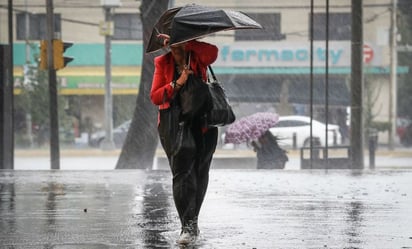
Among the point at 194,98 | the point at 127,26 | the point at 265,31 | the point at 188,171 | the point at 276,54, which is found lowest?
the point at 188,171

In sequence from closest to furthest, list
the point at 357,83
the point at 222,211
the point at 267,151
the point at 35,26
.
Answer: the point at 222,211 → the point at 357,83 → the point at 267,151 → the point at 35,26

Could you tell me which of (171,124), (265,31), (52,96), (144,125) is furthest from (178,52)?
(265,31)

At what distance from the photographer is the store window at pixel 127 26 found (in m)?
23.0

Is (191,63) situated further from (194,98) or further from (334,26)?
(334,26)

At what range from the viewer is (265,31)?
2489cm

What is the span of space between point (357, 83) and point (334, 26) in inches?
200

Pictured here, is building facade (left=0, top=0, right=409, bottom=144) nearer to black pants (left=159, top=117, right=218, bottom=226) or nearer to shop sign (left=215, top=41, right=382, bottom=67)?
shop sign (left=215, top=41, right=382, bottom=67)

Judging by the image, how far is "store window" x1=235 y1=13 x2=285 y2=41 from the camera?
21.7 meters

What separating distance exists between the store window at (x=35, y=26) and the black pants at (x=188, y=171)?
46.1ft

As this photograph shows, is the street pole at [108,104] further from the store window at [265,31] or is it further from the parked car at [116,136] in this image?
the store window at [265,31]

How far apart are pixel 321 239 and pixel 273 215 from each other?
1.48 m

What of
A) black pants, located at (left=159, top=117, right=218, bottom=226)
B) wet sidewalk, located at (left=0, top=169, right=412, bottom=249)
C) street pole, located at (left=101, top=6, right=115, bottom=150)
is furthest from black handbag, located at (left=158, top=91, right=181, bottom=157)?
street pole, located at (left=101, top=6, right=115, bottom=150)

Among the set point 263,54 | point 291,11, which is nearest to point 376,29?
point 263,54

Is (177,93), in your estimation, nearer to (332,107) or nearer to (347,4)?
(347,4)
